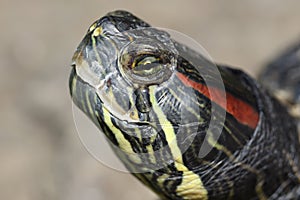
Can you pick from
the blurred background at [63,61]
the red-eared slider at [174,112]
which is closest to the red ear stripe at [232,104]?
the red-eared slider at [174,112]

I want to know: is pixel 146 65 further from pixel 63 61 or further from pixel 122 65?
pixel 63 61

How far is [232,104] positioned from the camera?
64.6 inches

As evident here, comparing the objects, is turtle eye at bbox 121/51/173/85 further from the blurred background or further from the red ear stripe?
the blurred background

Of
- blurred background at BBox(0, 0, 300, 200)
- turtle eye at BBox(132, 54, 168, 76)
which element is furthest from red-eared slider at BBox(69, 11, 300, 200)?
blurred background at BBox(0, 0, 300, 200)

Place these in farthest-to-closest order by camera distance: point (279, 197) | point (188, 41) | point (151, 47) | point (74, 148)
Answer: point (74, 148) < point (279, 197) < point (188, 41) < point (151, 47)

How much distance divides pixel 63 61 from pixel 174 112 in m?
1.76

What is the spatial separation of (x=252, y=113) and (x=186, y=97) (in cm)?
27

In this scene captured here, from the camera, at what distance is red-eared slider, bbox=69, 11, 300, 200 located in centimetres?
147

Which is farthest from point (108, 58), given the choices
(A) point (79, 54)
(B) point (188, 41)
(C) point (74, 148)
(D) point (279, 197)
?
(C) point (74, 148)

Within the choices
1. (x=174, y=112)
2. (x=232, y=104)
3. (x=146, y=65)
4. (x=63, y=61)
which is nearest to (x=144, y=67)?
(x=146, y=65)

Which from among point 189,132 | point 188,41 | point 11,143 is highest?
point 188,41

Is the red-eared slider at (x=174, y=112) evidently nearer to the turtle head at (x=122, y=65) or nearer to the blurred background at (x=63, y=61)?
the turtle head at (x=122, y=65)

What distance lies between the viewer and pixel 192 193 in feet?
5.60

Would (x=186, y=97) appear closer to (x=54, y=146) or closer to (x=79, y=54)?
(x=79, y=54)
